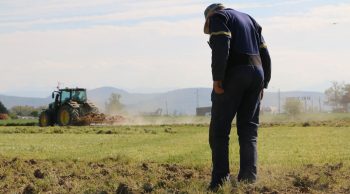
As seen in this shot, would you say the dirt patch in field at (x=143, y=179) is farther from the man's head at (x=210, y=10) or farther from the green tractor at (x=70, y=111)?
the green tractor at (x=70, y=111)

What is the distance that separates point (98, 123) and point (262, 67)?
32815mm

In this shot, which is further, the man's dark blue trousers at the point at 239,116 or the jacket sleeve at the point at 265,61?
the jacket sleeve at the point at 265,61

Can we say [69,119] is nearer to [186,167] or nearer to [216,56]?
[186,167]

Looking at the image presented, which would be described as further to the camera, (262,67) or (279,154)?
(279,154)

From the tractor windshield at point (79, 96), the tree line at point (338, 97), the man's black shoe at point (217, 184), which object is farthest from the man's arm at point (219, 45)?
the tree line at point (338, 97)

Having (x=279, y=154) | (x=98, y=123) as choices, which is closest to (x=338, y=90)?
(x=98, y=123)

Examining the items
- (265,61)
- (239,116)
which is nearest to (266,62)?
(265,61)

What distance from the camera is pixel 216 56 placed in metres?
7.61

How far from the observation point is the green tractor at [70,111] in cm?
3997

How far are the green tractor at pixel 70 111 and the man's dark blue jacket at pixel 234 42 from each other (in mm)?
32135

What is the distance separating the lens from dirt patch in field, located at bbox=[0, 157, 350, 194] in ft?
25.4

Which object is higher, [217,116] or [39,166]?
[217,116]

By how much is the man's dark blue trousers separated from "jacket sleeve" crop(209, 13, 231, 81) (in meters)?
0.28

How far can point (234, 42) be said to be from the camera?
26.1 feet
